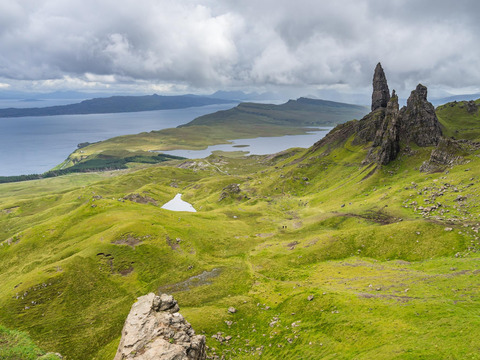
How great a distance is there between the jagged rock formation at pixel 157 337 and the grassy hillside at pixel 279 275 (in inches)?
511

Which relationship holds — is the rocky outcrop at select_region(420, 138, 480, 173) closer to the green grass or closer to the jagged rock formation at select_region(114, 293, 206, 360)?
the jagged rock formation at select_region(114, 293, 206, 360)

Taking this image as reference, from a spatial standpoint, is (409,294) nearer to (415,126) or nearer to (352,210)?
(352,210)

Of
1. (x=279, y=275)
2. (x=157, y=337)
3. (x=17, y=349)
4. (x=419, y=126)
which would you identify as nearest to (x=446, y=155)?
(x=419, y=126)

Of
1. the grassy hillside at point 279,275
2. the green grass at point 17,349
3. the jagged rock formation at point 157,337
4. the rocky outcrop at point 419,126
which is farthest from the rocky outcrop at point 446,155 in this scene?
the green grass at point 17,349

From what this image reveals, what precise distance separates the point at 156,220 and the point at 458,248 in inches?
3677

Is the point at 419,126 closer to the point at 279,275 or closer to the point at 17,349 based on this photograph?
the point at 279,275

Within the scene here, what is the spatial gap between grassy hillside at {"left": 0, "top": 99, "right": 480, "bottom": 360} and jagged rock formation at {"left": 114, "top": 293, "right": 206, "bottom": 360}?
1299 cm

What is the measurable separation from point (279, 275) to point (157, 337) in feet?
143

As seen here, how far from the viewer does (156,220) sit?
10375 cm

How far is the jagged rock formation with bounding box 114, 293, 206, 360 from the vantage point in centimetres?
3275

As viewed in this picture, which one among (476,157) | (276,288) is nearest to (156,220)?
(276,288)

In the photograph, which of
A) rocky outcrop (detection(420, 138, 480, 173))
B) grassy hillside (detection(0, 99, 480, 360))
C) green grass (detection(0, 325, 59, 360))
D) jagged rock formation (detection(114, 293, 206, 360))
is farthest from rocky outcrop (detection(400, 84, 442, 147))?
green grass (detection(0, 325, 59, 360))

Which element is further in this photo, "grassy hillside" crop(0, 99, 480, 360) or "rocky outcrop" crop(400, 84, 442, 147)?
"rocky outcrop" crop(400, 84, 442, 147)

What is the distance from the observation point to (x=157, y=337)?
3547 centimetres
